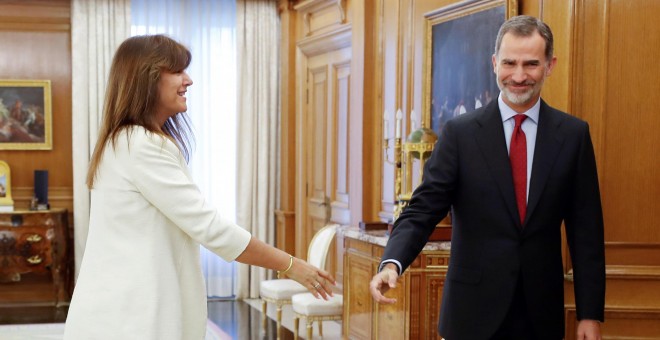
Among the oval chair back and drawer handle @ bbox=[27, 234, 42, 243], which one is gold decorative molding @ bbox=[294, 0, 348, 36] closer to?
the oval chair back

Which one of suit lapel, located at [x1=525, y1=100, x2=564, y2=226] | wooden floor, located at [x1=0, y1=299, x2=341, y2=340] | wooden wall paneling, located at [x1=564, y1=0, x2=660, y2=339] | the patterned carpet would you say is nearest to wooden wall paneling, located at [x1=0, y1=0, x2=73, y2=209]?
wooden floor, located at [x1=0, y1=299, x2=341, y2=340]

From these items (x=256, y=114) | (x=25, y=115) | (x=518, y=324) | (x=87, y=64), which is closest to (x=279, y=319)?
(x=256, y=114)

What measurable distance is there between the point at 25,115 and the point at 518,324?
24.3ft

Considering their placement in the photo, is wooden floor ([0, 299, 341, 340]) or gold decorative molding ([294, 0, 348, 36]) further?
gold decorative molding ([294, 0, 348, 36])

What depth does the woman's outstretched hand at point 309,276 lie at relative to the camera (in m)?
2.72

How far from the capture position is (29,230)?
844cm

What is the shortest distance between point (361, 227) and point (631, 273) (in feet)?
6.87

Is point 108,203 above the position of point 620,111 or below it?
below

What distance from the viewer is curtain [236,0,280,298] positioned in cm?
897

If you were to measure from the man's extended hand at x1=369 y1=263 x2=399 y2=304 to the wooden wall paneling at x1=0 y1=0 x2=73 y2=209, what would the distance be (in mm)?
7106

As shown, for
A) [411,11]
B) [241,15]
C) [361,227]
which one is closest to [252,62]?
[241,15]

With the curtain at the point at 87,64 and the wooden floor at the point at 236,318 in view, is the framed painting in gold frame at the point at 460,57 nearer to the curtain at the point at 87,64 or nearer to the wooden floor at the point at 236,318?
the wooden floor at the point at 236,318

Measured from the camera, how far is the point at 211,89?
905cm

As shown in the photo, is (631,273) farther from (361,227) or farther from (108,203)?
(108,203)
